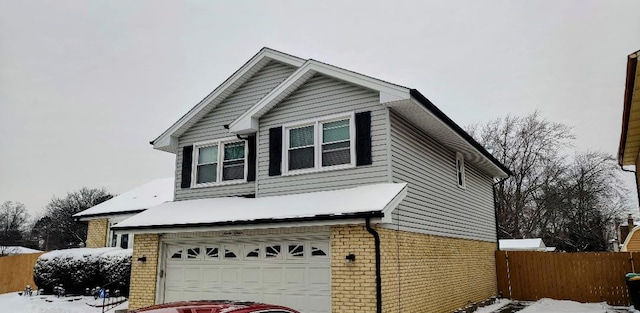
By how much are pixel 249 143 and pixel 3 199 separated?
244ft

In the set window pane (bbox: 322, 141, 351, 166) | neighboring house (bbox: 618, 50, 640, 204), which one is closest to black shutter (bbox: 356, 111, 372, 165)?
window pane (bbox: 322, 141, 351, 166)

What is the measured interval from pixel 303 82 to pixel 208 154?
4.02 meters

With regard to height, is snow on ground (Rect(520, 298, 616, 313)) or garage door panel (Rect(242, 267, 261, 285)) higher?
garage door panel (Rect(242, 267, 261, 285))

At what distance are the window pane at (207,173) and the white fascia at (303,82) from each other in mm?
1700

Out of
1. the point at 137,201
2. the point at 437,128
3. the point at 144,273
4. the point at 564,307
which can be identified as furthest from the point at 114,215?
the point at 564,307

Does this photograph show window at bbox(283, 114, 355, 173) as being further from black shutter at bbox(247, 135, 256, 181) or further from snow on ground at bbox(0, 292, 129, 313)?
snow on ground at bbox(0, 292, 129, 313)

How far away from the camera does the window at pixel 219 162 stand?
13590mm

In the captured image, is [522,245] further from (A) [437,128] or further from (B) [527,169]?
(A) [437,128]

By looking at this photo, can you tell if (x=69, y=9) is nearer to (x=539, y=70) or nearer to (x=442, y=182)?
(x=442, y=182)

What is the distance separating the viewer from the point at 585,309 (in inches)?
590

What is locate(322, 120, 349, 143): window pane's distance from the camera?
11.6m

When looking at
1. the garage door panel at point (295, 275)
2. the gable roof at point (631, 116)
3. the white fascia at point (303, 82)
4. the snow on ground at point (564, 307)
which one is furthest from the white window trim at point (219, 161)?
the snow on ground at point (564, 307)

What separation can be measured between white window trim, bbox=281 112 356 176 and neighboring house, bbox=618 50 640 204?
5676 millimetres

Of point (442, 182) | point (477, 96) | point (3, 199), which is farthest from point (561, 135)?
point (3, 199)
